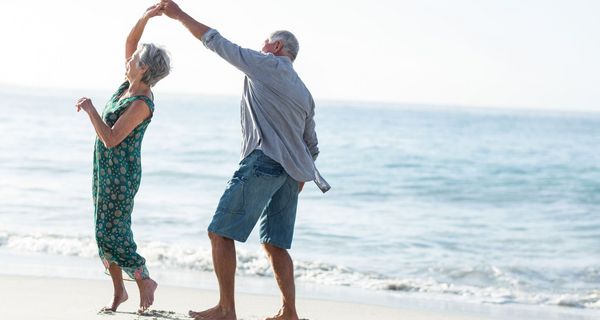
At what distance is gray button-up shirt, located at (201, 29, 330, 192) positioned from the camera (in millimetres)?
4695

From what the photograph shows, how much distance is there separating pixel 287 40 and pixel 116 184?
1.07 meters

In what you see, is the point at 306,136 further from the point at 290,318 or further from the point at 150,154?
the point at 150,154

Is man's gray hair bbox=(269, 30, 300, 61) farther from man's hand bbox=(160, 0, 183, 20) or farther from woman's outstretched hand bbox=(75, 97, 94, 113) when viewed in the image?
woman's outstretched hand bbox=(75, 97, 94, 113)

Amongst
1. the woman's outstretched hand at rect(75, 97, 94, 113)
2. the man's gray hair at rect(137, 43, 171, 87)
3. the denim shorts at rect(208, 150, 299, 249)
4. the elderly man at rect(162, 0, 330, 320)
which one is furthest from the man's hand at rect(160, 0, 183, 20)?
the denim shorts at rect(208, 150, 299, 249)

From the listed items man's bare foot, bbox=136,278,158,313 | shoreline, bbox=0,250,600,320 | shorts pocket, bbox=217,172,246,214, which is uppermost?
shorts pocket, bbox=217,172,246,214

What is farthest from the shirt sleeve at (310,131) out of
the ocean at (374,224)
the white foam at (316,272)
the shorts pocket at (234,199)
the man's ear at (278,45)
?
the white foam at (316,272)

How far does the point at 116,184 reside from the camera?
4727 mm

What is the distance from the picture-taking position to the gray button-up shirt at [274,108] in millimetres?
4695

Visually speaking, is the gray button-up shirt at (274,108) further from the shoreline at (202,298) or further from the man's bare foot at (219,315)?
the shoreline at (202,298)

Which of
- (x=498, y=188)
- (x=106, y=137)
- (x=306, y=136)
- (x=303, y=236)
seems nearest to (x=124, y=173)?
(x=106, y=137)

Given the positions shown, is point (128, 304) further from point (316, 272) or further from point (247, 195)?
point (316, 272)

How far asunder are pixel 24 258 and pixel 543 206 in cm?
1180

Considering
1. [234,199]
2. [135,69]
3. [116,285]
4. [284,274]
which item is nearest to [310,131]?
[234,199]

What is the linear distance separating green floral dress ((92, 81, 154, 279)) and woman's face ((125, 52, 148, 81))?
4.0 inches
